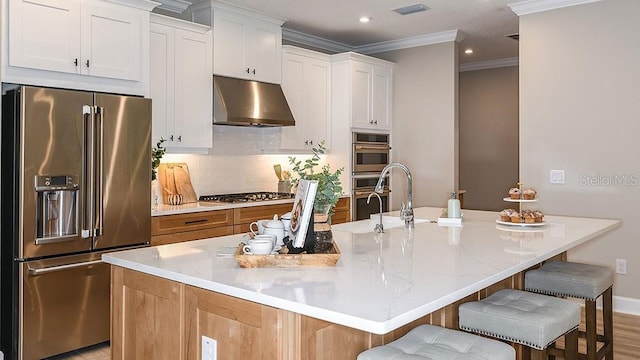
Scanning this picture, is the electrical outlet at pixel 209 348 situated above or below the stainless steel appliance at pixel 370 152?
below

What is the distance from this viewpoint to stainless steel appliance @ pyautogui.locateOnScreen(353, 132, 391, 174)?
18.7ft

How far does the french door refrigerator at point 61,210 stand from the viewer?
310 centimetres

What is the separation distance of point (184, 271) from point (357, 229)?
133 centimetres

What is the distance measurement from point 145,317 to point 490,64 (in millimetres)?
6902

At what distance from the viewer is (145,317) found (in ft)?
6.57

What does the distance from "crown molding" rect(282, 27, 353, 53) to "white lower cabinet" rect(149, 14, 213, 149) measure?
1.34 metres

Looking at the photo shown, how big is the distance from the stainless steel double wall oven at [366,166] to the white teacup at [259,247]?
3.76 m

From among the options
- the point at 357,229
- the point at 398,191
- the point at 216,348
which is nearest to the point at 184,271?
the point at 216,348

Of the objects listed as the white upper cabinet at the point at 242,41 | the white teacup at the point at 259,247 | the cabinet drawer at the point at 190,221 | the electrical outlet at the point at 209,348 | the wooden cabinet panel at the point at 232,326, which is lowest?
the electrical outlet at the point at 209,348

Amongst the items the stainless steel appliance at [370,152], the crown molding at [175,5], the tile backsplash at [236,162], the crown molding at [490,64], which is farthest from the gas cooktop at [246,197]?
the crown molding at [490,64]

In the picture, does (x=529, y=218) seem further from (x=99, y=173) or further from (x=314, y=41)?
(x=314, y=41)

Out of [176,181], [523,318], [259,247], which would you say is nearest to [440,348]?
[523,318]

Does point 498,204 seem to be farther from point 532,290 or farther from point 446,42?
point 532,290

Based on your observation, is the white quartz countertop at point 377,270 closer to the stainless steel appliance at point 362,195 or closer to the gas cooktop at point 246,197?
the gas cooktop at point 246,197
